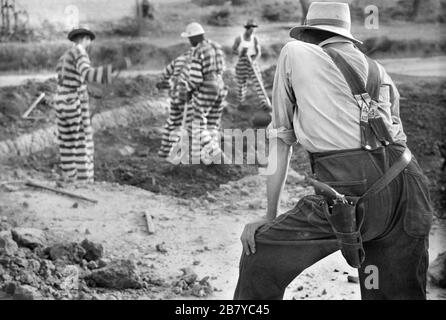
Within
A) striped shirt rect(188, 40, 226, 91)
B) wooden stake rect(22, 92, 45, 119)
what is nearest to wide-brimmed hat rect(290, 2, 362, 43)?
striped shirt rect(188, 40, 226, 91)

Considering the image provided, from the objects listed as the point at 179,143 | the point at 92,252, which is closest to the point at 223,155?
the point at 179,143

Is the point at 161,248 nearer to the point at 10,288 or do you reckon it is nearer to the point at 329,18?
the point at 10,288

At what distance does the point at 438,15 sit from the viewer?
11.0 m

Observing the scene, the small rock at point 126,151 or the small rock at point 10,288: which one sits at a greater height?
the small rock at point 10,288

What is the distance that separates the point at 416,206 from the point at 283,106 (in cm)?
66

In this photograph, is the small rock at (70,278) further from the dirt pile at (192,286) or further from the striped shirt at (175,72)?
the striped shirt at (175,72)

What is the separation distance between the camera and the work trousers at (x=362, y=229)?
3.25 metres

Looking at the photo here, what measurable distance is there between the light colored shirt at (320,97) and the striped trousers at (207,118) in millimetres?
5181

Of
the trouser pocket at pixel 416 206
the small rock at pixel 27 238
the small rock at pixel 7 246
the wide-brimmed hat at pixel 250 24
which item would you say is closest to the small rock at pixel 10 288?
the small rock at pixel 7 246

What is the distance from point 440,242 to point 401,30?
18.0 feet

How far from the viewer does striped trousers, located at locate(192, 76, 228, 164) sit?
28.0 ft

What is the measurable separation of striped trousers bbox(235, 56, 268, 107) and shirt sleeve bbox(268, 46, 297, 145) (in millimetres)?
8394

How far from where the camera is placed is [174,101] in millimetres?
9031

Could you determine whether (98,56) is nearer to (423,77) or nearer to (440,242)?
(423,77)
